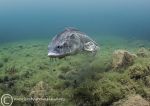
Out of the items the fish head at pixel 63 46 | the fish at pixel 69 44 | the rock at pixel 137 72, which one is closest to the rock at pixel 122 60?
the rock at pixel 137 72

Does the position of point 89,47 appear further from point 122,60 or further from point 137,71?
point 137,71

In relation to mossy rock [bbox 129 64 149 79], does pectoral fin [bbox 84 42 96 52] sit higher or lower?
higher

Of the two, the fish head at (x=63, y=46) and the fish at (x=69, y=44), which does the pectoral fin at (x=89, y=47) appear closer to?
the fish at (x=69, y=44)

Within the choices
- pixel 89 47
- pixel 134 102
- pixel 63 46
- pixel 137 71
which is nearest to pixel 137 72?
pixel 137 71

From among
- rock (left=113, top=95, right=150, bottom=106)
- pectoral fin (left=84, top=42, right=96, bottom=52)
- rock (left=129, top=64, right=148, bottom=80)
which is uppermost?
pectoral fin (left=84, top=42, right=96, bottom=52)

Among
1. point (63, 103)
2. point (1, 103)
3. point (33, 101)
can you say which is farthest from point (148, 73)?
point (1, 103)

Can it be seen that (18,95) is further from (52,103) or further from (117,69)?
(117,69)

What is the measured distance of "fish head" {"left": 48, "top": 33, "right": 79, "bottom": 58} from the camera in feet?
18.6

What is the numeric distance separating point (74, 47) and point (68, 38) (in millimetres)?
214

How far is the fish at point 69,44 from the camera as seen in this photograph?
5711mm

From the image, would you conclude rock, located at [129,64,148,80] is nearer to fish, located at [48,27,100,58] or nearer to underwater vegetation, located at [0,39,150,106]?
underwater vegetation, located at [0,39,150,106]

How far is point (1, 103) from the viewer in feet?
19.1

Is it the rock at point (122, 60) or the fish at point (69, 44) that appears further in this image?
the rock at point (122, 60)

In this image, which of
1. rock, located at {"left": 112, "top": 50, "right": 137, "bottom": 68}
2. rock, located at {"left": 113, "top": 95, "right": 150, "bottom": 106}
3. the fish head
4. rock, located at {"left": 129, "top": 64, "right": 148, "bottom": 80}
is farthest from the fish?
rock, located at {"left": 113, "top": 95, "right": 150, "bottom": 106}
